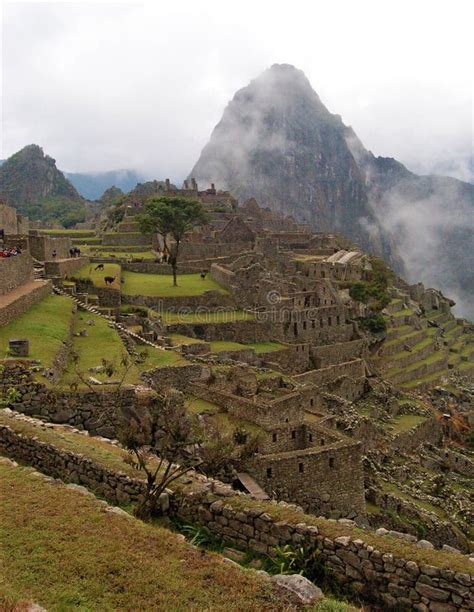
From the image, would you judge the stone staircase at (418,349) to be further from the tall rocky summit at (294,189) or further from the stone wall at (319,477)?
the tall rocky summit at (294,189)

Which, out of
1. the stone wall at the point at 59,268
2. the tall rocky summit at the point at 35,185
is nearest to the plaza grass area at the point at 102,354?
the stone wall at the point at 59,268

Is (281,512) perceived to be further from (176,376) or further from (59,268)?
(59,268)

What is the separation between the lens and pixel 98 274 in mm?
34219

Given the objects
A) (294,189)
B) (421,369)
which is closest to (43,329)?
(421,369)

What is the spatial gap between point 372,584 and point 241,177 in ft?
565

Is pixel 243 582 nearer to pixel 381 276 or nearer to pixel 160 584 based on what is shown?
pixel 160 584

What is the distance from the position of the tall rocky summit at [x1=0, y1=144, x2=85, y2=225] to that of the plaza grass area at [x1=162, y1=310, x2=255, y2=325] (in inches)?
2852

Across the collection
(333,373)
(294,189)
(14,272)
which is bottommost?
(333,373)

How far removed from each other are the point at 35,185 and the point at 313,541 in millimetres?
112473

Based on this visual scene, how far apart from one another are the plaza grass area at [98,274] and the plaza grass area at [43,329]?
748 cm

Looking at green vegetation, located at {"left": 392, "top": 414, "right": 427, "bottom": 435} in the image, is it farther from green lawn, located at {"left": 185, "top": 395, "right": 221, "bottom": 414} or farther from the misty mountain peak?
the misty mountain peak

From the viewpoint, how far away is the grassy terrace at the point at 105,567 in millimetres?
5953

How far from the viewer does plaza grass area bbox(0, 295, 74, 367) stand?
15.3 meters

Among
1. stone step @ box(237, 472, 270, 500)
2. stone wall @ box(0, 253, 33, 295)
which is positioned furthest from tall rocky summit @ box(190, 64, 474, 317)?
stone step @ box(237, 472, 270, 500)
